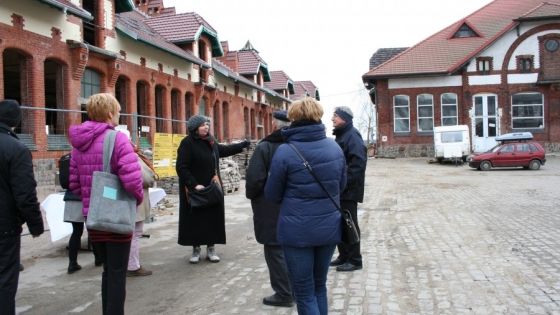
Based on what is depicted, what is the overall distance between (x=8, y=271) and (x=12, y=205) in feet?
1.66

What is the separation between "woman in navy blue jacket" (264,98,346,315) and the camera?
3.32 meters

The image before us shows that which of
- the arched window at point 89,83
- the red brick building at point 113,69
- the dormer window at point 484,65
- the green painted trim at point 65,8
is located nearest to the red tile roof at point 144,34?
the red brick building at point 113,69

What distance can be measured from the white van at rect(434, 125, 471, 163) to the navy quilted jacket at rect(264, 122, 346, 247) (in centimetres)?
2654

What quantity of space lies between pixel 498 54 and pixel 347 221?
36162mm

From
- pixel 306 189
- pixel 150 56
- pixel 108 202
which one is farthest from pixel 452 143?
pixel 108 202

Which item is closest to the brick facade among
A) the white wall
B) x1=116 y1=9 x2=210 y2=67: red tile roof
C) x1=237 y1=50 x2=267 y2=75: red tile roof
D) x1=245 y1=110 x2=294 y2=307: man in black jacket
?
x1=237 y1=50 x2=267 y2=75: red tile roof

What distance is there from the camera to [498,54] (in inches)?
1378

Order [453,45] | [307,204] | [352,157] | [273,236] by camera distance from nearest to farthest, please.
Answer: [307,204] → [273,236] → [352,157] → [453,45]

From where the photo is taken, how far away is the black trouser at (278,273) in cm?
464

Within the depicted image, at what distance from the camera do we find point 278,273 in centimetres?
466

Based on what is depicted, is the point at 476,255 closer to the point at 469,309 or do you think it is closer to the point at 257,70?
the point at 469,309

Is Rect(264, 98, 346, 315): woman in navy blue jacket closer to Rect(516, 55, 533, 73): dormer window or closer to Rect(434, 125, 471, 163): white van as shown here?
Rect(434, 125, 471, 163): white van

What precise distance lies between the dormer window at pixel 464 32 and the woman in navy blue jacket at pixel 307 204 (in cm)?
3990

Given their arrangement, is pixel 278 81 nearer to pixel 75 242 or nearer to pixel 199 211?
pixel 199 211
